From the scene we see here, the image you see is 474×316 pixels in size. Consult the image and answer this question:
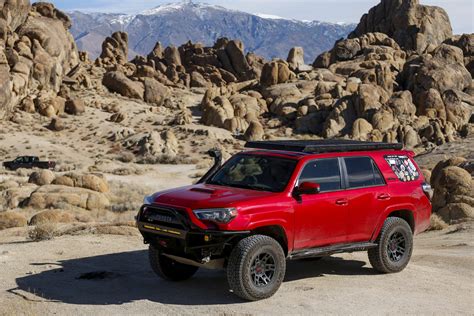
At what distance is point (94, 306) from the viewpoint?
822 centimetres

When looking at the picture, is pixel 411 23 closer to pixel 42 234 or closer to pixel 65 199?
pixel 65 199

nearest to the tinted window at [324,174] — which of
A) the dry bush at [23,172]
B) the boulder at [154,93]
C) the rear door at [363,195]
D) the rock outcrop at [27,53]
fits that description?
the rear door at [363,195]

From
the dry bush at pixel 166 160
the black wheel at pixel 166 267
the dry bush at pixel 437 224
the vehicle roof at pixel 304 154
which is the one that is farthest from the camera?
the dry bush at pixel 166 160

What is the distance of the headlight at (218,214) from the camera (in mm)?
8188

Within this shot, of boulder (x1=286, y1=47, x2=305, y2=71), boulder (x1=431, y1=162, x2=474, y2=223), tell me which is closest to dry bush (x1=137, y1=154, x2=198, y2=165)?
boulder (x1=431, y1=162, x2=474, y2=223)

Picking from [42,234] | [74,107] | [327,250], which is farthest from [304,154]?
[74,107]

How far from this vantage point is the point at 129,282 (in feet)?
31.4

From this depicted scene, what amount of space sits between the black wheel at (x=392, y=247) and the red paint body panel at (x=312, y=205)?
161 mm

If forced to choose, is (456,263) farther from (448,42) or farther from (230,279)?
(448,42)

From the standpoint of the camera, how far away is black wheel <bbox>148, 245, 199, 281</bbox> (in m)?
9.54

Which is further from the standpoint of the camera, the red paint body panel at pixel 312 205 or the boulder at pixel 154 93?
the boulder at pixel 154 93

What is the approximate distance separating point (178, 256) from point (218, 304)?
2.96ft

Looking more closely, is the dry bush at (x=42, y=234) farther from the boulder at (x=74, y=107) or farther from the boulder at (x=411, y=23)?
the boulder at (x=411, y=23)

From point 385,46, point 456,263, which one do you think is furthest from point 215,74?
point 456,263
